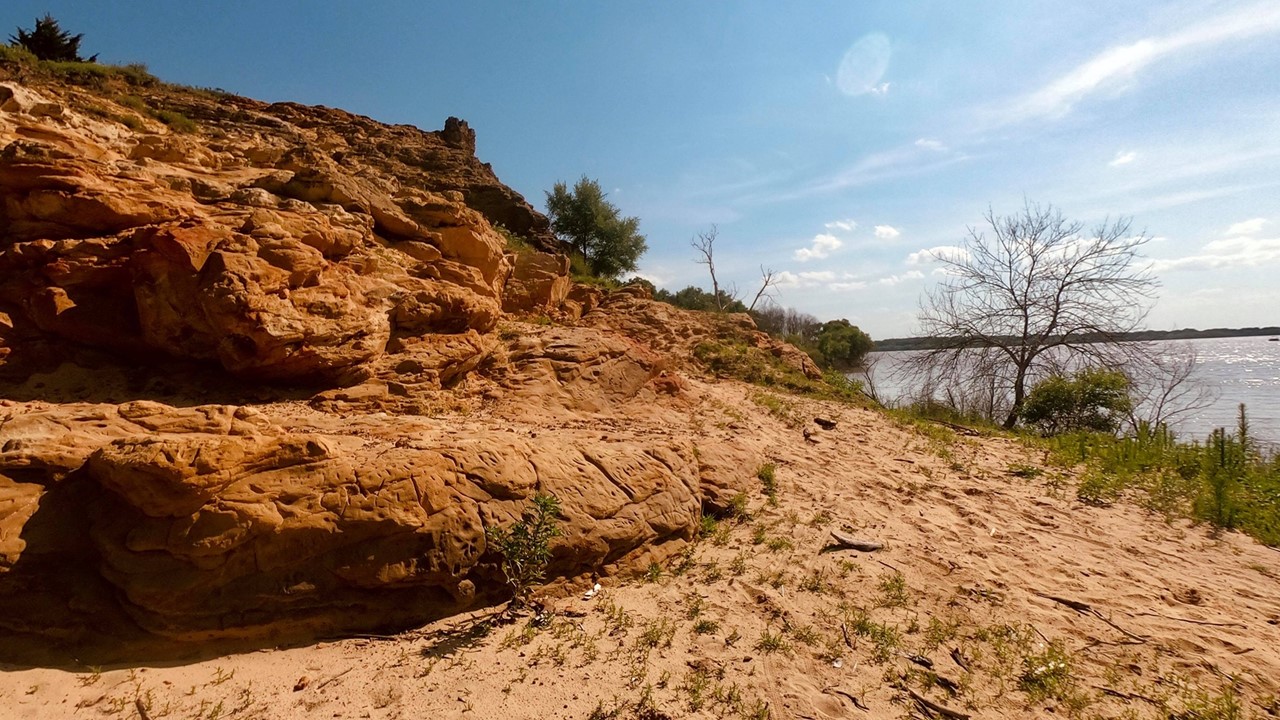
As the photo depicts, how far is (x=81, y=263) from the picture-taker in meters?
5.30

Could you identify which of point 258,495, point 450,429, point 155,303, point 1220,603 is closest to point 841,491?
point 1220,603

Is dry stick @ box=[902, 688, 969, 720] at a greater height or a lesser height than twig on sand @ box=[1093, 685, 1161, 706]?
greater

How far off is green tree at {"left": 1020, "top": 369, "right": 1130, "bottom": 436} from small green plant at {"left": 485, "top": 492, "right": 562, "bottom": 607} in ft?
43.8

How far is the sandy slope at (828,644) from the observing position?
2963mm

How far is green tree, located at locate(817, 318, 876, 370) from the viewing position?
104 feet

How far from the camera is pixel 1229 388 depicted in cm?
2286

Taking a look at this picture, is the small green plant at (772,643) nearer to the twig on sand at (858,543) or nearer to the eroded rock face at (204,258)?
the twig on sand at (858,543)

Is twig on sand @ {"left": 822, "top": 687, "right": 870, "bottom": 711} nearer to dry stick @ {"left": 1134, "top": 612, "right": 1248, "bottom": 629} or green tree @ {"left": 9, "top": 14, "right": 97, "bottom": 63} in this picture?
dry stick @ {"left": 1134, "top": 612, "right": 1248, "bottom": 629}

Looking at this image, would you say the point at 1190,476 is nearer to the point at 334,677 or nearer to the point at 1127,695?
the point at 1127,695

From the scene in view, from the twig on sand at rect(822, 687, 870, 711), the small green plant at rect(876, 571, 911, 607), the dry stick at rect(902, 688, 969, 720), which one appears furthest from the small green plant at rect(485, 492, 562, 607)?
the small green plant at rect(876, 571, 911, 607)

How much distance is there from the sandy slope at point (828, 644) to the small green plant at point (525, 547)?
26cm

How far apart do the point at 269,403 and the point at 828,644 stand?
239 inches

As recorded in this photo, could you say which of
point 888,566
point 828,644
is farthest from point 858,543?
point 828,644

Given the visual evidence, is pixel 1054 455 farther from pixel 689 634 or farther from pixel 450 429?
pixel 450 429
